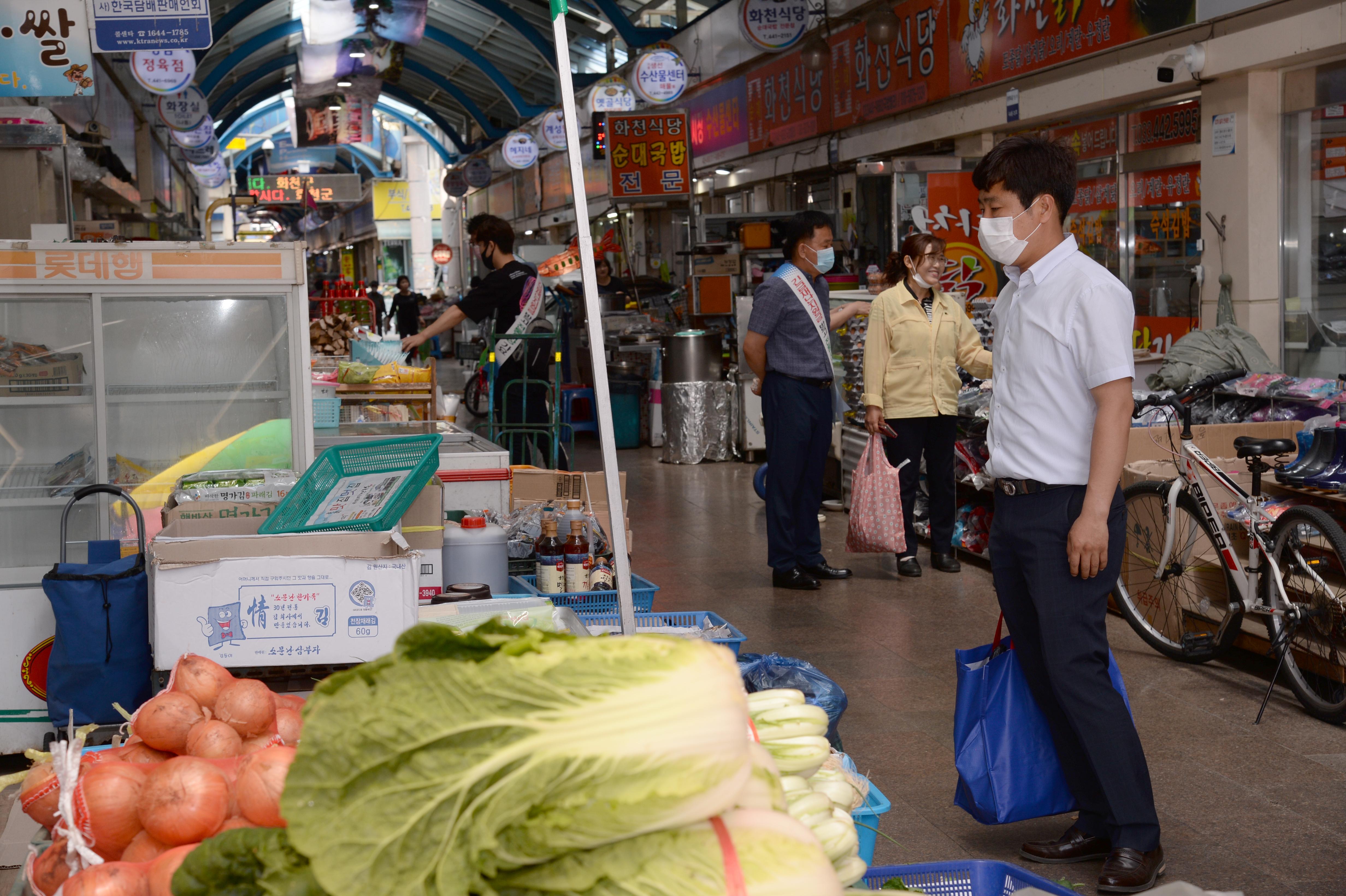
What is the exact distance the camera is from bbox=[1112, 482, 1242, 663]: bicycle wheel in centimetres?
479

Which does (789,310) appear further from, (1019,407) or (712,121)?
(712,121)

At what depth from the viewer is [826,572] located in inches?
256

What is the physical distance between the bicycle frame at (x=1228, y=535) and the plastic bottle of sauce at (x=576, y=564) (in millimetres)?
2407

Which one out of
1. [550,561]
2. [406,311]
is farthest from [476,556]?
[406,311]

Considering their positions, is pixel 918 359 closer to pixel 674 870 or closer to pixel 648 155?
pixel 674 870

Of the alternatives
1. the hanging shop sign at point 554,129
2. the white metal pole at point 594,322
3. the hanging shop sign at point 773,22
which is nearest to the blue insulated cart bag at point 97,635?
the white metal pole at point 594,322

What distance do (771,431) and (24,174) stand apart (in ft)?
21.3

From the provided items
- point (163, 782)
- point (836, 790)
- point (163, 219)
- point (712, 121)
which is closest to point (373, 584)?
point (163, 782)

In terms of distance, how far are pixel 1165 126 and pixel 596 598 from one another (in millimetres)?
6025

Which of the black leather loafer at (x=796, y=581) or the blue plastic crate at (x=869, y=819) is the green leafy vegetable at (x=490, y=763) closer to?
the blue plastic crate at (x=869, y=819)

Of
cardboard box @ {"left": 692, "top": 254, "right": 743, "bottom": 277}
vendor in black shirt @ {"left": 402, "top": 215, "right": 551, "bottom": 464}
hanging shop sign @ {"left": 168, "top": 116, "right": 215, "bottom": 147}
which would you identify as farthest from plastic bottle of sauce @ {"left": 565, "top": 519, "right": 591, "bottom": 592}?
hanging shop sign @ {"left": 168, "top": 116, "right": 215, "bottom": 147}

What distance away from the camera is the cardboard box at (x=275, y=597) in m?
2.90

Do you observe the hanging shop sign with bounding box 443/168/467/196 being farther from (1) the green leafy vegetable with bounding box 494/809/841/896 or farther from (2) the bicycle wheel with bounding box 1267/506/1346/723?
(1) the green leafy vegetable with bounding box 494/809/841/896

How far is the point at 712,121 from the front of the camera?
16703mm
